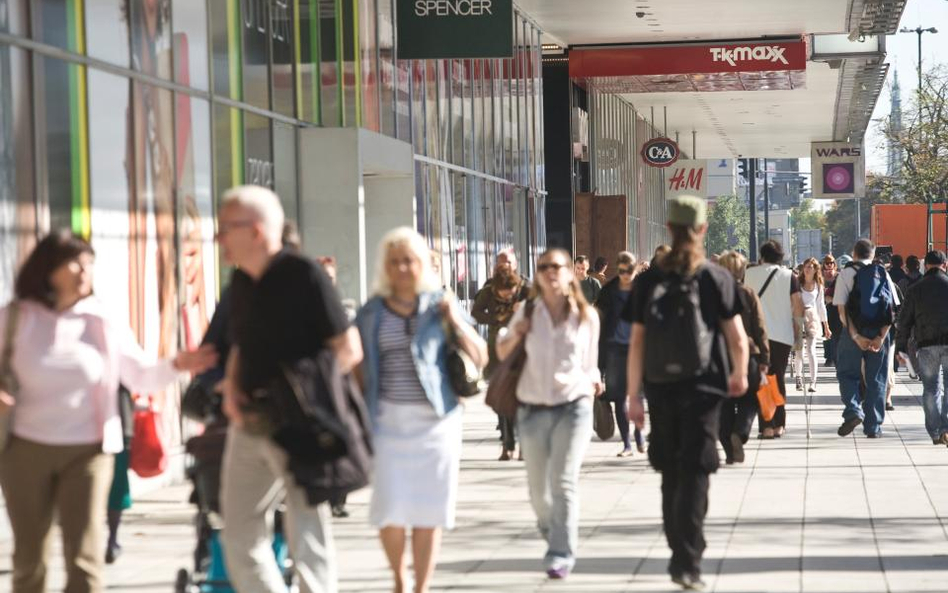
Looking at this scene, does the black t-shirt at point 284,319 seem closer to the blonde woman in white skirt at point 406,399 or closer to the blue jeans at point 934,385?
the blonde woman in white skirt at point 406,399

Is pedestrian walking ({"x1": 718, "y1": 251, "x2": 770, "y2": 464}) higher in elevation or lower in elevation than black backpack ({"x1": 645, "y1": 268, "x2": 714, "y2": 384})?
lower

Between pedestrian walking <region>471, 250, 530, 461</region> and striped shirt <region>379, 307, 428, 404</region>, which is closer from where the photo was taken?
striped shirt <region>379, 307, 428, 404</region>

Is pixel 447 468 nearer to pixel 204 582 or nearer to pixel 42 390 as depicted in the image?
pixel 204 582

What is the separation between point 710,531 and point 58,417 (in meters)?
4.87

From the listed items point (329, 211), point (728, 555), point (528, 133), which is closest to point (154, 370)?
point (728, 555)

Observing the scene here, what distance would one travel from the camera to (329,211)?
1725 cm

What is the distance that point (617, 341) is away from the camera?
562 inches

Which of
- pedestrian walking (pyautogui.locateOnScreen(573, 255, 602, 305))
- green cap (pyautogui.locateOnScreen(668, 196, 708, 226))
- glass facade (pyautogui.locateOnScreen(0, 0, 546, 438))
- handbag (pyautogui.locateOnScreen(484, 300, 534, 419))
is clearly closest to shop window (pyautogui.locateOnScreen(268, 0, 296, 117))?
glass facade (pyautogui.locateOnScreen(0, 0, 546, 438))

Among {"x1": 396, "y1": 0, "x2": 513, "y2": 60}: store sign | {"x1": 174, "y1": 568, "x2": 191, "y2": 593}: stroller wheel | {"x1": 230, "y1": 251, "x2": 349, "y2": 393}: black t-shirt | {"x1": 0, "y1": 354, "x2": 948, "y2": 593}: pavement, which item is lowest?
{"x1": 0, "y1": 354, "x2": 948, "y2": 593}: pavement

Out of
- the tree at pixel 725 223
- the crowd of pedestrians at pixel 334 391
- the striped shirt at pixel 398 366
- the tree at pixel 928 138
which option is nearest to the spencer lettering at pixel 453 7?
the crowd of pedestrians at pixel 334 391

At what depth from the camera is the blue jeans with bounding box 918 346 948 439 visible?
50.5 ft

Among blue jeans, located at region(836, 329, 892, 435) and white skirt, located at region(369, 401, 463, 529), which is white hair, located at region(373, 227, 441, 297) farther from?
blue jeans, located at region(836, 329, 892, 435)

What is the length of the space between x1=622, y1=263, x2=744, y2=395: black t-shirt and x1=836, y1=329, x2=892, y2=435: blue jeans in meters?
8.09

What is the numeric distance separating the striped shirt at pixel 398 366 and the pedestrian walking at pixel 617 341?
6786mm
